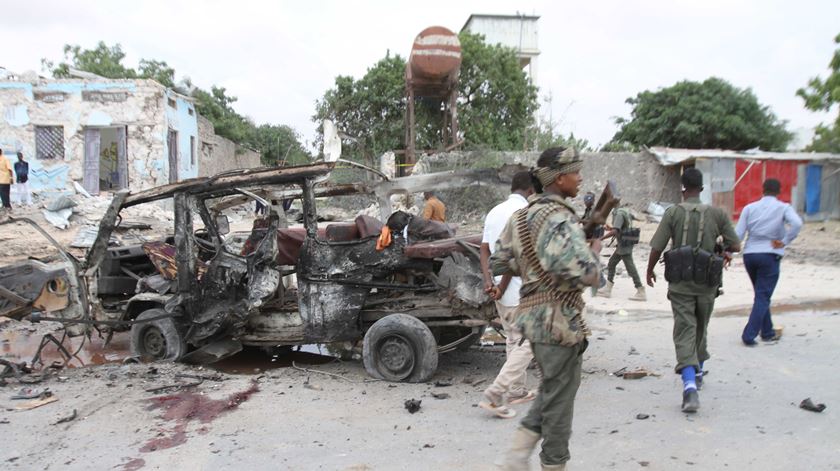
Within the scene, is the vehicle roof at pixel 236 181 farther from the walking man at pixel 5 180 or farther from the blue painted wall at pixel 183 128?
the blue painted wall at pixel 183 128

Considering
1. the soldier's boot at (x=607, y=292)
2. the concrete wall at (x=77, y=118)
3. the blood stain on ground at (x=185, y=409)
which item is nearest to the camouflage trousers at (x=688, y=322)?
the blood stain on ground at (x=185, y=409)

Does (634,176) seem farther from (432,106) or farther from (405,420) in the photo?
(405,420)

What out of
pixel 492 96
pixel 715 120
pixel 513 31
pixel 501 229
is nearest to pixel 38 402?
pixel 501 229

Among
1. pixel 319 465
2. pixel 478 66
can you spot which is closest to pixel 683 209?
pixel 319 465

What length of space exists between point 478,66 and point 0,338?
2171cm

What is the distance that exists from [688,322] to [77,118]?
791 inches

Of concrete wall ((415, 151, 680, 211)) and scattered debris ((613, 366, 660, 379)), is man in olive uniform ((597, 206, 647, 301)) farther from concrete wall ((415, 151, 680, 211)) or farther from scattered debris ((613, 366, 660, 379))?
concrete wall ((415, 151, 680, 211))

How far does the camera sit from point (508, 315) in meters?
4.50

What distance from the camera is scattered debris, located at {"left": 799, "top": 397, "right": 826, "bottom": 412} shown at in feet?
13.7

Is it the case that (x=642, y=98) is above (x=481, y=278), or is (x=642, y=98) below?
above

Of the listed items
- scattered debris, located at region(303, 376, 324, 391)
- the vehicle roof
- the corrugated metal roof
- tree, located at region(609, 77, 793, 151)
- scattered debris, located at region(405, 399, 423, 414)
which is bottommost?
scattered debris, located at region(303, 376, 324, 391)

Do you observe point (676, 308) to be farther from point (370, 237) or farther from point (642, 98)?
point (642, 98)

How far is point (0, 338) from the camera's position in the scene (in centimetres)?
759

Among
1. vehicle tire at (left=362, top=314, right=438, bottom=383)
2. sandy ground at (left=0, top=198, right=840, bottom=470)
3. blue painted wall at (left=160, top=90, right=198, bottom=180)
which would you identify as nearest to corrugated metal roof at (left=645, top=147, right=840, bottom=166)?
sandy ground at (left=0, top=198, right=840, bottom=470)
